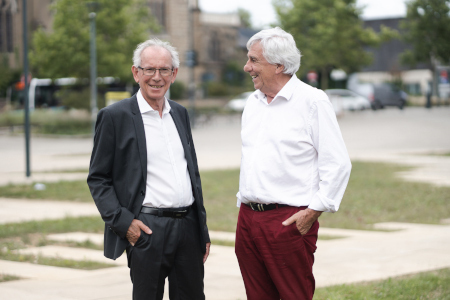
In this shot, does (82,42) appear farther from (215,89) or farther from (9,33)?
(215,89)

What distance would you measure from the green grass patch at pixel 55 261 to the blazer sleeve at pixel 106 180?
3.63 metres

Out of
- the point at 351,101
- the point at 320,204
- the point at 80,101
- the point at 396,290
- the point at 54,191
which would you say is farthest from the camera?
the point at 351,101

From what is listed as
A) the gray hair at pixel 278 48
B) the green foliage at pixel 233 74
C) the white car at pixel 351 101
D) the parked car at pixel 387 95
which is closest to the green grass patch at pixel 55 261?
the gray hair at pixel 278 48

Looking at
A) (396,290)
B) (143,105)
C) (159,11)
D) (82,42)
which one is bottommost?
(396,290)

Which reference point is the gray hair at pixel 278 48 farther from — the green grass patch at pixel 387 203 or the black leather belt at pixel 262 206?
the green grass patch at pixel 387 203

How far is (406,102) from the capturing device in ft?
192

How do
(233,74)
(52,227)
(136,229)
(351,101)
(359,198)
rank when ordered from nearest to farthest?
(136,229) < (52,227) < (359,198) < (351,101) < (233,74)

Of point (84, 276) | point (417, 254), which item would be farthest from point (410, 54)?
point (84, 276)

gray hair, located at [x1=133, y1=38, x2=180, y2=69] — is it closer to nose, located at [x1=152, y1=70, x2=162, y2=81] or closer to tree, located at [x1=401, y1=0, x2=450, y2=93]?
nose, located at [x1=152, y1=70, x2=162, y2=81]

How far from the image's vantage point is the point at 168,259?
3898 mm

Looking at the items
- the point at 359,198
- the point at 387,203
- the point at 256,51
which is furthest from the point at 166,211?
the point at 359,198

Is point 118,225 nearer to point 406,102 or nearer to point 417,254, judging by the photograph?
point 417,254

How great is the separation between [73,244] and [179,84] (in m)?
50.0

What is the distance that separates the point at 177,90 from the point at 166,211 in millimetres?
54157
